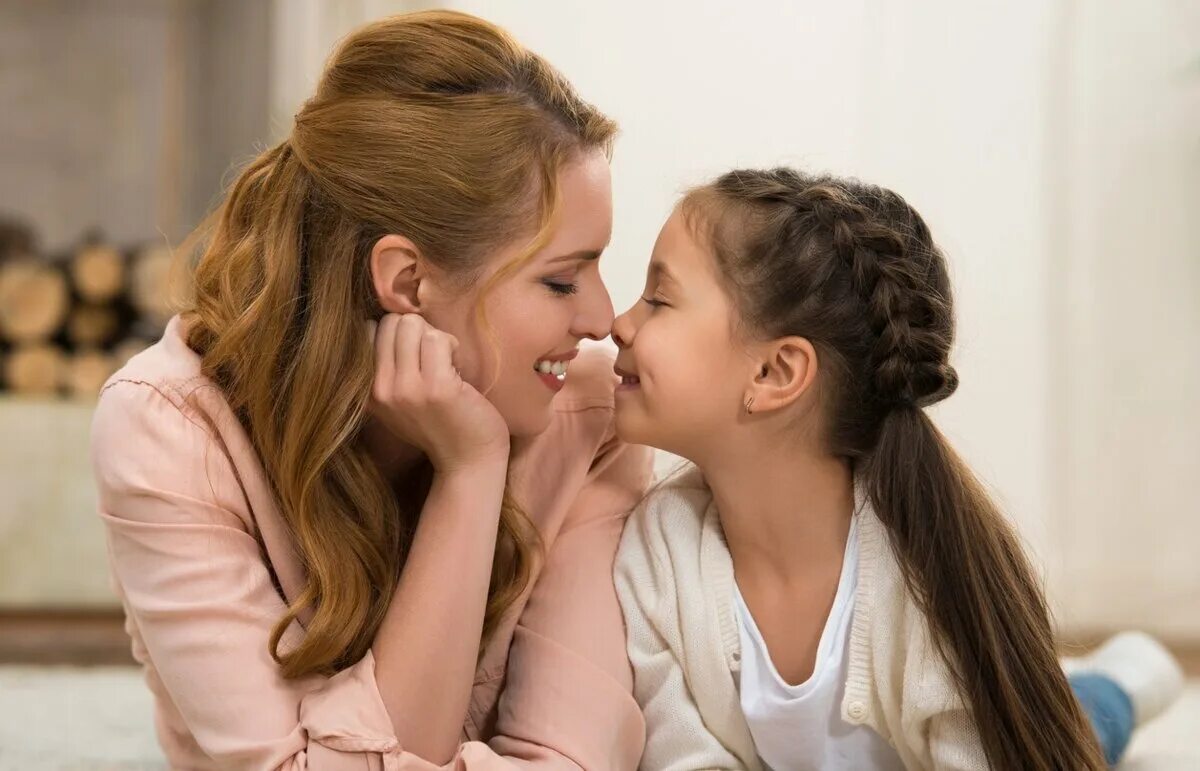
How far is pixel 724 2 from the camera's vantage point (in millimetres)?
2994

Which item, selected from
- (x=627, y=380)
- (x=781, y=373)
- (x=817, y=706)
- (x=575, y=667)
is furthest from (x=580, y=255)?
(x=817, y=706)

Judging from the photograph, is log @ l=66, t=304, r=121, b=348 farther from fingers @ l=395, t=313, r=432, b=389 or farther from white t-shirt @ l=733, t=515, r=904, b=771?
white t-shirt @ l=733, t=515, r=904, b=771

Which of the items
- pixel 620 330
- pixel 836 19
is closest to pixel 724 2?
pixel 836 19

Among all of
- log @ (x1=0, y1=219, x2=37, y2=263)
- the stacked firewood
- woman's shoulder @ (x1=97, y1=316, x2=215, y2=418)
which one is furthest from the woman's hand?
log @ (x1=0, y1=219, x2=37, y2=263)

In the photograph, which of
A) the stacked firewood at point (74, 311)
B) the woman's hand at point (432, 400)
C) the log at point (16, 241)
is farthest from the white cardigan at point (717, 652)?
the log at point (16, 241)

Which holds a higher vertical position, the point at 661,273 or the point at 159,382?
the point at 661,273

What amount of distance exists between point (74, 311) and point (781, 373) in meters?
2.52

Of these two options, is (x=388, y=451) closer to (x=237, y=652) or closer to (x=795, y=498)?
(x=237, y=652)

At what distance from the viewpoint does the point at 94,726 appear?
219cm

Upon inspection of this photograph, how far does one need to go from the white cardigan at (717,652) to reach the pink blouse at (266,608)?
0.13ft

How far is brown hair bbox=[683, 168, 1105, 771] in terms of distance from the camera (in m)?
1.39

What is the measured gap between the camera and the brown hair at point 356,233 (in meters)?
1.45

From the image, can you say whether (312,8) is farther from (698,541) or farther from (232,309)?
(698,541)

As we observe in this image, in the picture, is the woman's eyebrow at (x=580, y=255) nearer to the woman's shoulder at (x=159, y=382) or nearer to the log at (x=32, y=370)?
the woman's shoulder at (x=159, y=382)
